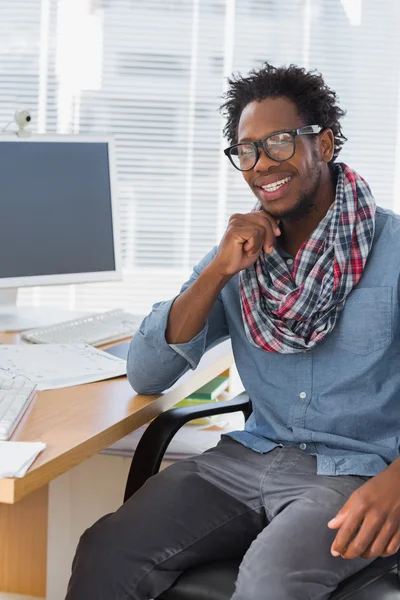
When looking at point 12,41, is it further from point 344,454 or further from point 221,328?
point 344,454

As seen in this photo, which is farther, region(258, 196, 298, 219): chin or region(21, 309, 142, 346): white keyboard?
region(21, 309, 142, 346): white keyboard

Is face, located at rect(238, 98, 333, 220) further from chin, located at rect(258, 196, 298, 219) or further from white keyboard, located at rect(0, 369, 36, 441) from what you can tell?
white keyboard, located at rect(0, 369, 36, 441)

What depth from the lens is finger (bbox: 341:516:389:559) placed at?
127 centimetres

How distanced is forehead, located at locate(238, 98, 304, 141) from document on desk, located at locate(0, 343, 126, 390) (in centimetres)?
58

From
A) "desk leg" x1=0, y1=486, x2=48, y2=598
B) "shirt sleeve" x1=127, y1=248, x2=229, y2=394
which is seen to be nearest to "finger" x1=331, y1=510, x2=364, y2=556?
"shirt sleeve" x1=127, y1=248, x2=229, y2=394

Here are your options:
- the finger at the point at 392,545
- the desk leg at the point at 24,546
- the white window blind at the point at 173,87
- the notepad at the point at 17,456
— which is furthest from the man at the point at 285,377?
the white window blind at the point at 173,87

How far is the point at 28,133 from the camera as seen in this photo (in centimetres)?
235

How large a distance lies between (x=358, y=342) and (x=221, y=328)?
13.4 inches

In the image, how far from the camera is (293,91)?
1.80m

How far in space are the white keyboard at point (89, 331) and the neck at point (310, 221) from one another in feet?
2.07

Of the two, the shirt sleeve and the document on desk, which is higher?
the shirt sleeve

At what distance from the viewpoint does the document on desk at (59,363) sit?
1751 millimetres

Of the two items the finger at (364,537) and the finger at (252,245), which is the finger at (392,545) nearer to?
the finger at (364,537)

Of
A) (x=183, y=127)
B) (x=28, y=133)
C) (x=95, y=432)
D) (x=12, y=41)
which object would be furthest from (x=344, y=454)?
(x=12, y=41)
